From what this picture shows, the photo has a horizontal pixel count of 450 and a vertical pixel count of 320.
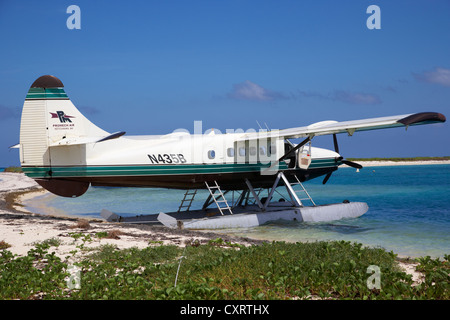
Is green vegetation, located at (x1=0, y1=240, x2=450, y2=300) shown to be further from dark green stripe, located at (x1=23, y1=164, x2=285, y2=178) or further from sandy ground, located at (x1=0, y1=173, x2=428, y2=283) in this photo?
dark green stripe, located at (x1=23, y1=164, x2=285, y2=178)

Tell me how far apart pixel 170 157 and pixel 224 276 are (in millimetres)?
8441

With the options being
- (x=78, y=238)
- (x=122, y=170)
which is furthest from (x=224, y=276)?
(x=122, y=170)

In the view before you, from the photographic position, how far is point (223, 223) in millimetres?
14062

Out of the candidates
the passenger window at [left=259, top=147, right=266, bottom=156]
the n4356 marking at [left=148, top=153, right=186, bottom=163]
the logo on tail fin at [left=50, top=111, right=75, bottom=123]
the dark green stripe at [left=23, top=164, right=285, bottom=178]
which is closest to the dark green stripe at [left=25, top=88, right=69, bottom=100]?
the logo on tail fin at [left=50, top=111, right=75, bottom=123]

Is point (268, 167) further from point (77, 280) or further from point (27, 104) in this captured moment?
point (77, 280)

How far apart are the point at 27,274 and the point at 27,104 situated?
8.06m

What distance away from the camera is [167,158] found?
45.4 ft

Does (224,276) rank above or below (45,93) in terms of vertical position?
below

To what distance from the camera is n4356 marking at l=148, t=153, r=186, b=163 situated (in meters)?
13.6

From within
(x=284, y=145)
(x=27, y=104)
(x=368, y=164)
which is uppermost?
(x=27, y=104)

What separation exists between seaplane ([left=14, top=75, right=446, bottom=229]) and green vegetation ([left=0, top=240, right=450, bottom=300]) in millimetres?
5464

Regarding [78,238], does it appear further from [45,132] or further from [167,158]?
[167,158]

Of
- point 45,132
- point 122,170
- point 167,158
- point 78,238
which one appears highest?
point 45,132
